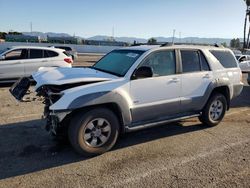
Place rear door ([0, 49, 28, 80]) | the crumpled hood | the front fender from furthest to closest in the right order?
rear door ([0, 49, 28, 80])
the crumpled hood
the front fender

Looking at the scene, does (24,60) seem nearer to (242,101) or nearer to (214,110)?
(214,110)

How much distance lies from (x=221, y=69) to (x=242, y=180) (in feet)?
9.88

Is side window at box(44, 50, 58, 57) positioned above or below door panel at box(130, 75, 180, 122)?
above

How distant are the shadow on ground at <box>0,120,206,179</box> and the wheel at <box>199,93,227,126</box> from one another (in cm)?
24

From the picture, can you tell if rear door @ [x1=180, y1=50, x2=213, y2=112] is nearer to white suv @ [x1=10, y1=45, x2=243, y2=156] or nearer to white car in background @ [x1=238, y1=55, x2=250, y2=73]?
white suv @ [x1=10, y1=45, x2=243, y2=156]

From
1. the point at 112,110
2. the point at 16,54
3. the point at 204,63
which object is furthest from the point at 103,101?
the point at 16,54

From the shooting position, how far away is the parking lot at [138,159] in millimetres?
3971

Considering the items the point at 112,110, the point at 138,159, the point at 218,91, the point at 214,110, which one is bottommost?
the point at 138,159

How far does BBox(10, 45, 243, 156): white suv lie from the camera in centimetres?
450

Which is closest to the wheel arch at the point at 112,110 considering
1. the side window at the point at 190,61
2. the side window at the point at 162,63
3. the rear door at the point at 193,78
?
the side window at the point at 162,63

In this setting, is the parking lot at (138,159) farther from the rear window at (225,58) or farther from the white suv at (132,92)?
the rear window at (225,58)

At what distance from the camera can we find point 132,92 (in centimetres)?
495

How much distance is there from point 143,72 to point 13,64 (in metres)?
7.45

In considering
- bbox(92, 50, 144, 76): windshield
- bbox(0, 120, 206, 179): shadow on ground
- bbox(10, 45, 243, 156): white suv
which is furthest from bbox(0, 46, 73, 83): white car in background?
bbox(92, 50, 144, 76): windshield
